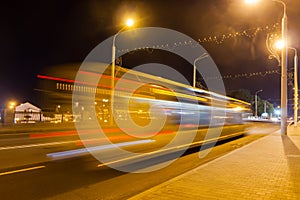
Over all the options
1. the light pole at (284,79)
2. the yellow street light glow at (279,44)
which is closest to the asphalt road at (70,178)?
the light pole at (284,79)

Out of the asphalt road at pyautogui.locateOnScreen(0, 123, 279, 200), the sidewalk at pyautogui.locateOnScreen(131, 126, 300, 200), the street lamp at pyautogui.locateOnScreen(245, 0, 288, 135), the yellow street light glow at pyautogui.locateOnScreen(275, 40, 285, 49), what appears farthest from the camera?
the yellow street light glow at pyautogui.locateOnScreen(275, 40, 285, 49)

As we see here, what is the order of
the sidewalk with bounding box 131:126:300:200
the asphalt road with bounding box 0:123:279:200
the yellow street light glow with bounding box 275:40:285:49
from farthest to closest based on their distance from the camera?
the yellow street light glow with bounding box 275:40:285:49, the asphalt road with bounding box 0:123:279:200, the sidewalk with bounding box 131:126:300:200

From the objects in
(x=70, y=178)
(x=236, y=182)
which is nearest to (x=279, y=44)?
(x=236, y=182)

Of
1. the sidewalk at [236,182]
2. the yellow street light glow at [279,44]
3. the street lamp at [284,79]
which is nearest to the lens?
the sidewalk at [236,182]

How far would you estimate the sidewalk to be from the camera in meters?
5.53

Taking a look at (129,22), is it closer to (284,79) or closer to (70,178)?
(284,79)

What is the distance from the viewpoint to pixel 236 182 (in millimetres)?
6516

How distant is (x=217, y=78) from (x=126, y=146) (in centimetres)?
2945

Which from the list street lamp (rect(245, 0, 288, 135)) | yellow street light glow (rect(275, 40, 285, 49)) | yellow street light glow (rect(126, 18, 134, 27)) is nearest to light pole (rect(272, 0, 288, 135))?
street lamp (rect(245, 0, 288, 135))

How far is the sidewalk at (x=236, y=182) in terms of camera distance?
553 centimetres

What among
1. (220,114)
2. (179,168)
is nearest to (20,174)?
(179,168)

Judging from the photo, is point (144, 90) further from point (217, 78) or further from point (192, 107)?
point (217, 78)

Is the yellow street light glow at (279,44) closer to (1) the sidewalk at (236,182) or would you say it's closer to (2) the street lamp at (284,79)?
(2) the street lamp at (284,79)

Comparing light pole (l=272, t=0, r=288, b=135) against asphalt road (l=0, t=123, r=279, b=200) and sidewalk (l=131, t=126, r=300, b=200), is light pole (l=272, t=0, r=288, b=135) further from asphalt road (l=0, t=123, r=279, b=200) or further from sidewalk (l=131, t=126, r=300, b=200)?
asphalt road (l=0, t=123, r=279, b=200)
